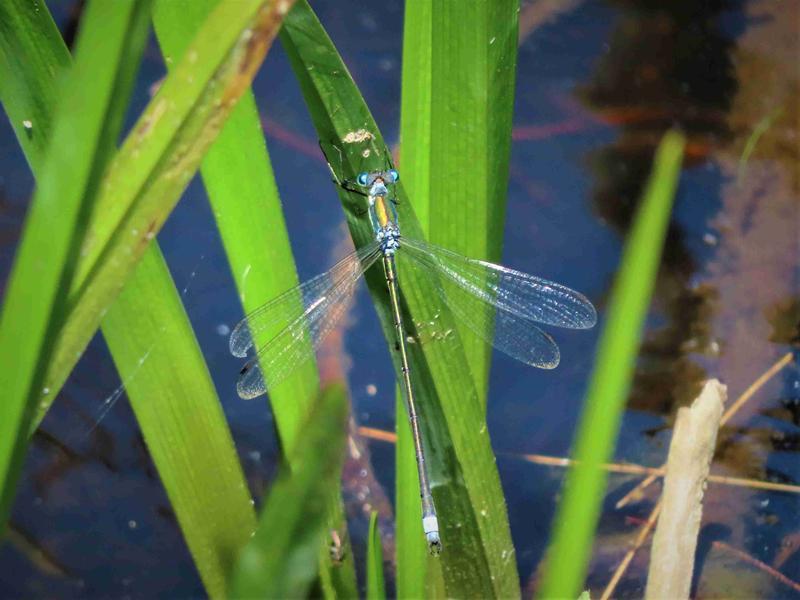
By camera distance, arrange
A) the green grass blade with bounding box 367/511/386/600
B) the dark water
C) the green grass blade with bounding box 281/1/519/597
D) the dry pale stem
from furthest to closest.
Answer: the dark water < the dry pale stem < the green grass blade with bounding box 367/511/386/600 < the green grass blade with bounding box 281/1/519/597

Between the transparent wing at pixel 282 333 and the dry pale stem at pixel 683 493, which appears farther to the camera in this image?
the dry pale stem at pixel 683 493

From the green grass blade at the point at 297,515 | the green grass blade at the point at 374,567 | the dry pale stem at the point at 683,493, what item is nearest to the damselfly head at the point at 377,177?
the green grass blade at the point at 374,567

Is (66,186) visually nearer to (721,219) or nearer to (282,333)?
(282,333)

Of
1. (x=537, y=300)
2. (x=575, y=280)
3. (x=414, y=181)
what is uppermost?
(x=575, y=280)

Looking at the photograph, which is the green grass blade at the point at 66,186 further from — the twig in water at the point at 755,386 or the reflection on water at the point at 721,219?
the twig in water at the point at 755,386

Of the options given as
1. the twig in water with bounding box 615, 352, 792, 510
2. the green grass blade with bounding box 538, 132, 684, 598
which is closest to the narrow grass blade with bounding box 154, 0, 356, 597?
the green grass blade with bounding box 538, 132, 684, 598

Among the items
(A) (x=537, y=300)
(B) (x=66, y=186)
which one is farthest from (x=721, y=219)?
(B) (x=66, y=186)

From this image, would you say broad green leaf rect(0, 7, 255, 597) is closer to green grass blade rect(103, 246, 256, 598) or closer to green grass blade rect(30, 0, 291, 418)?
green grass blade rect(103, 246, 256, 598)
